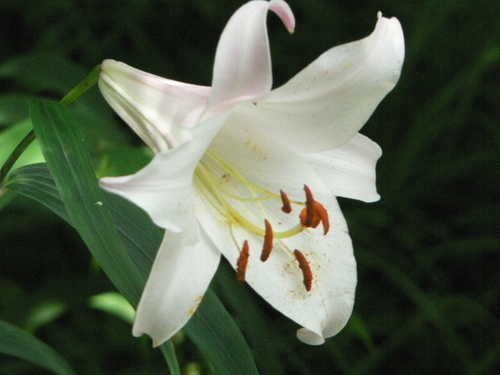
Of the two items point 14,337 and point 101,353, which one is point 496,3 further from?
point 14,337

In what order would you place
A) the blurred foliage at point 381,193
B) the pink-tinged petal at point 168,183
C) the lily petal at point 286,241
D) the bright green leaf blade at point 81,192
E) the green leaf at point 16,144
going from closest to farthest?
the pink-tinged petal at point 168,183, the bright green leaf blade at point 81,192, the lily petal at point 286,241, the green leaf at point 16,144, the blurred foliage at point 381,193

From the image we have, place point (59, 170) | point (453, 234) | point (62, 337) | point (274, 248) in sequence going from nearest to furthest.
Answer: point (59, 170) < point (274, 248) < point (62, 337) < point (453, 234)

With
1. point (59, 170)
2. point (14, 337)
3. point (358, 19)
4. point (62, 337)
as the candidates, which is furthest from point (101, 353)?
point (358, 19)

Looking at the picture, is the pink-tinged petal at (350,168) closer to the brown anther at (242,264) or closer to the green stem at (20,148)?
the brown anther at (242,264)

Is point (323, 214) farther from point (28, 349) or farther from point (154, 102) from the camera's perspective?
point (28, 349)

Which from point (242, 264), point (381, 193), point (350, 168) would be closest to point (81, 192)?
point (242, 264)

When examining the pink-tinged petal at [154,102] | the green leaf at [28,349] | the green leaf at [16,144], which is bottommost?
the green leaf at [28,349]

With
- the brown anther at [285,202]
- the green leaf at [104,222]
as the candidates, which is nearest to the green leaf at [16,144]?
the green leaf at [104,222]

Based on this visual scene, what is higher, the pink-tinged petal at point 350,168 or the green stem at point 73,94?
the green stem at point 73,94
